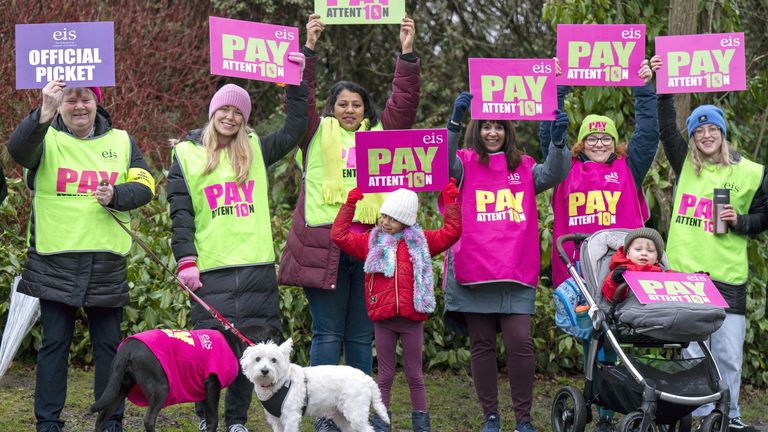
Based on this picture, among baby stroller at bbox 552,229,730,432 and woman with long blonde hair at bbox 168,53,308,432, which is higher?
woman with long blonde hair at bbox 168,53,308,432

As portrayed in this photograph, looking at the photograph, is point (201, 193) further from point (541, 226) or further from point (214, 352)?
point (541, 226)

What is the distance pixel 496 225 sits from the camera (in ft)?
21.7

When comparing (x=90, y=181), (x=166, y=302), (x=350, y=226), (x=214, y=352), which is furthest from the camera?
(x=166, y=302)

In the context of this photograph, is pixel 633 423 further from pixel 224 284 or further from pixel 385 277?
pixel 224 284

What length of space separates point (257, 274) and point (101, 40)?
1555 mm

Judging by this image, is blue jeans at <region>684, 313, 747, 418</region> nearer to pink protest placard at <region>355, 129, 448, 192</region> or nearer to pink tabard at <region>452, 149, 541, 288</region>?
pink tabard at <region>452, 149, 541, 288</region>

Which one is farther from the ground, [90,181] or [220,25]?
[220,25]

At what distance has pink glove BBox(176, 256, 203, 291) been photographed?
5.95 m

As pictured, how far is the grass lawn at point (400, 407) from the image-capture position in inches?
275

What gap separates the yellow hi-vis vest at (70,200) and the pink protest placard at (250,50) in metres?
0.96

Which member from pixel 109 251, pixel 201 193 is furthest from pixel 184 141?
pixel 109 251

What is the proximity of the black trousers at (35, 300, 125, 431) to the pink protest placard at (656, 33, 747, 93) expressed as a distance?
3.75 m

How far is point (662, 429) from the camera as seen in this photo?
6340mm

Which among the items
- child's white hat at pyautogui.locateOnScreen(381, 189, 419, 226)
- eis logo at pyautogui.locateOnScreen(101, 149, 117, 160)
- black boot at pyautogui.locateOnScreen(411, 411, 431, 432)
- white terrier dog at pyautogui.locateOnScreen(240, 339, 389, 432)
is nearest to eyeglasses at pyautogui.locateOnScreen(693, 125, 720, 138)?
child's white hat at pyautogui.locateOnScreen(381, 189, 419, 226)
